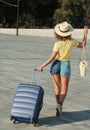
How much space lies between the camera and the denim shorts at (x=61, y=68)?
7004 millimetres

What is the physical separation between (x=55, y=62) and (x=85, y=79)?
16.1 feet

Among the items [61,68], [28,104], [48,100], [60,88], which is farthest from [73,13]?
[28,104]

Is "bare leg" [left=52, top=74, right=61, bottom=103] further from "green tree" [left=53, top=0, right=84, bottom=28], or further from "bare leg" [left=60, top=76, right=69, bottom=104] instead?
"green tree" [left=53, top=0, right=84, bottom=28]

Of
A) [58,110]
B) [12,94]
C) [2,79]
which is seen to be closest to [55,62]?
[58,110]

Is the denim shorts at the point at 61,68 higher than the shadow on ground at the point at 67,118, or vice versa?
the denim shorts at the point at 61,68

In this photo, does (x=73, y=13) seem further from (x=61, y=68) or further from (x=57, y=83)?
(x=61, y=68)

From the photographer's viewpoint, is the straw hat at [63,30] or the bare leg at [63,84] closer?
the straw hat at [63,30]

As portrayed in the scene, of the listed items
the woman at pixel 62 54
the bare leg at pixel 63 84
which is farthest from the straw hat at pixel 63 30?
the bare leg at pixel 63 84

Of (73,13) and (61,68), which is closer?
(61,68)

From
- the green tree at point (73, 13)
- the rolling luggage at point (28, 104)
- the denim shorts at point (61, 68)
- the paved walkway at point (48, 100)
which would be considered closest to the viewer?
the rolling luggage at point (28, 104)

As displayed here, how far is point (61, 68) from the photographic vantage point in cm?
704

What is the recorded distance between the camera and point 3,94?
29.8 feet

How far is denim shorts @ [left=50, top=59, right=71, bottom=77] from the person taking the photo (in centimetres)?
700

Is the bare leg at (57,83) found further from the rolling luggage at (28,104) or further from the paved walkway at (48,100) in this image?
the rolling luggage at (28,104)
